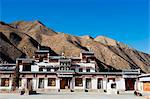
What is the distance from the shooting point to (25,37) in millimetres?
129500

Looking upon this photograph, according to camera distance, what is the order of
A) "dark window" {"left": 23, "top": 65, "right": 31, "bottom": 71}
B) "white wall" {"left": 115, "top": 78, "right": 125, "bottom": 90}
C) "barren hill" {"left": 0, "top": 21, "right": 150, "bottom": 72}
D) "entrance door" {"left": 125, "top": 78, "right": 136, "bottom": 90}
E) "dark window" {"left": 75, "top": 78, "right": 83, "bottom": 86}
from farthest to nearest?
"barren hill" {"left": 0, "top": 21, "right": 150, "bottom": 72}, "dark window" {"left": 23, "top": 65, "right": 31, "bottom": 71}, "entrance door" {"left": 125, "top": 78, "right": 136, "bottom": 90}, "dark window" {"left": 75, "top": 78, "right": 83, "bottom": 86}, "white wall" {"left": 115, "top": 78, "right": 125, "bottom": 90}

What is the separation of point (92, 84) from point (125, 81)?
→ 7152 millimetres

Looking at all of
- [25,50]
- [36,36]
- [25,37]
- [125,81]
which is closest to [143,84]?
[125,81]

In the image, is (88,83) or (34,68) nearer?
(88,83)

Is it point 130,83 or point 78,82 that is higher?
point 78,82

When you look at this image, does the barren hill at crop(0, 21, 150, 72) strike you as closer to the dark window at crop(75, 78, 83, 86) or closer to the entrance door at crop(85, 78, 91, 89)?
the dark window at crop(75, 78, 83, 86)

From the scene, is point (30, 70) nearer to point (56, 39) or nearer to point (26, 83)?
point (26, 83)

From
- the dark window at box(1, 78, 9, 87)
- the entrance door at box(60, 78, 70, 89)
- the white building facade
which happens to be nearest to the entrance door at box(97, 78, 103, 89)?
the white building facade

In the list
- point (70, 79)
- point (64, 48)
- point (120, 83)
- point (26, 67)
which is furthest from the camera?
point (64, 48)

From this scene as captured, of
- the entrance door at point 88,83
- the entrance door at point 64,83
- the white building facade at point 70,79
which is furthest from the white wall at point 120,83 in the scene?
the entrance door at point 64,83

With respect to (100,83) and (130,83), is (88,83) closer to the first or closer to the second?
(100,83)

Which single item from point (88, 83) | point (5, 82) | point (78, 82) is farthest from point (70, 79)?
point (5, 82)

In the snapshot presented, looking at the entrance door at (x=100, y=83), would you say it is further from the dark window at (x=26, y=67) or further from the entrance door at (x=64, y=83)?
the dark window at (x=26, y=67)

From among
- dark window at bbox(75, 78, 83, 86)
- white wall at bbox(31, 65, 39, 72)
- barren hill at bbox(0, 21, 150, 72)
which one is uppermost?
barren hill at bbox(0, 21, 150, 72)
